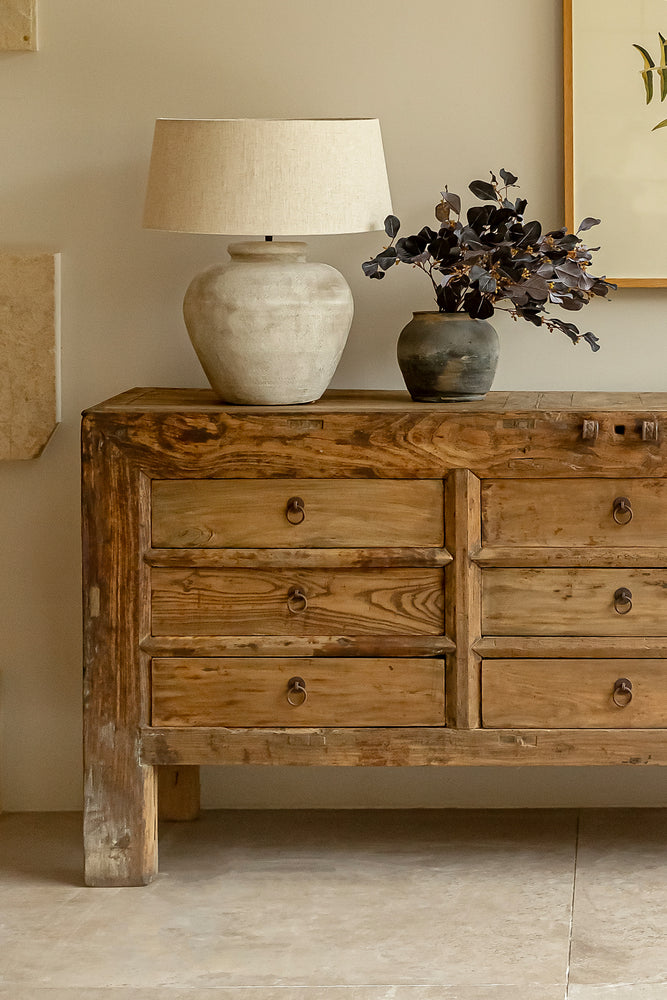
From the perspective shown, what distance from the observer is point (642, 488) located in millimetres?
2297

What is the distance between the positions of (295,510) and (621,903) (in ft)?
3.18

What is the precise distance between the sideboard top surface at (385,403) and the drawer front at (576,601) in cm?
31

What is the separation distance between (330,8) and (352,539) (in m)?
1.22

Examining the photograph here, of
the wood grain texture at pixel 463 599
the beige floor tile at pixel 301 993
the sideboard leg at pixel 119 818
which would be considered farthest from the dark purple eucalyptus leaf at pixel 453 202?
the beige floor tile at pixel 301 993

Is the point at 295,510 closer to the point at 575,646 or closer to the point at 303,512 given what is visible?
the point at 303,512

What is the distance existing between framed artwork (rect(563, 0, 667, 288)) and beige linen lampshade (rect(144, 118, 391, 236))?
62cm

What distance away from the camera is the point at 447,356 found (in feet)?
7.89

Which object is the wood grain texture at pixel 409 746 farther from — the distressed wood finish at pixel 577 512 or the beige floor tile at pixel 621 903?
the distressed wood finish at pixel 577 512

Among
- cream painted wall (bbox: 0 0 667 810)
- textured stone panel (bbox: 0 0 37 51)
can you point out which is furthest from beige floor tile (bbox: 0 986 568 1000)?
textured stone panel (bbox: 0 0 37 51)

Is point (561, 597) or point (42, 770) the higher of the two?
point (561, 597)

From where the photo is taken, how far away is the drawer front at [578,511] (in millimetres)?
2299

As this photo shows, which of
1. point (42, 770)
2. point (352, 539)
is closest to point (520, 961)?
point (352, 539)

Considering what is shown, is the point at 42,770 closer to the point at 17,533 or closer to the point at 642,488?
the point at 17,533

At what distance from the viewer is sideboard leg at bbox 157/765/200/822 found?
9.05 feet
